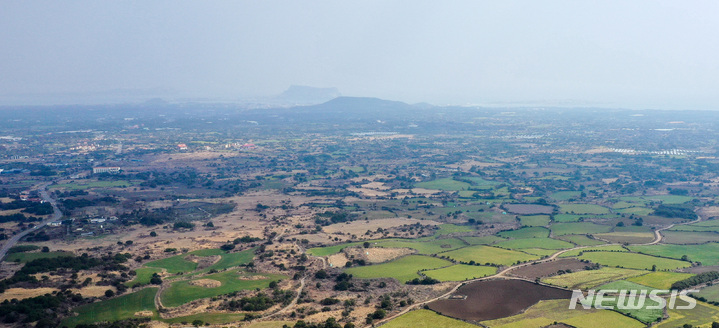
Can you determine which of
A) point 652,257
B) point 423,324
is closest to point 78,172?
point 423,324

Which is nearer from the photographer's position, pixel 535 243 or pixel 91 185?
pixel 535 243

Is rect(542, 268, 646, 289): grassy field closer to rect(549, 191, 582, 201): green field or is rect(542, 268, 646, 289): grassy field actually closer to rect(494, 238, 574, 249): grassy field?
rect(494, 238, 574, 249): grassy field

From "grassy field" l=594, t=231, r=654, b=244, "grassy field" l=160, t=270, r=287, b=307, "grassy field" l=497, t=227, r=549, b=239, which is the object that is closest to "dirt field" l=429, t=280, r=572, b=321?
"grassy field" l=160, t=270, r=287, b=307

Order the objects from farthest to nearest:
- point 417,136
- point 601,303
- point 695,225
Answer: point 417,136 → point 695,225 → point 601,303

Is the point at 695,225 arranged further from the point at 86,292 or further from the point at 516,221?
the point at 86,292

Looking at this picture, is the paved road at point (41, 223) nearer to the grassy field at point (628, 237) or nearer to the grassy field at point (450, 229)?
the grassy field at point (450, 229)

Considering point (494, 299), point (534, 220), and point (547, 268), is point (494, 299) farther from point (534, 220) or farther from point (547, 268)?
point (534, 220)

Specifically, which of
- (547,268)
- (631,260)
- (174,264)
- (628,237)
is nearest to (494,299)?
(547,268)
